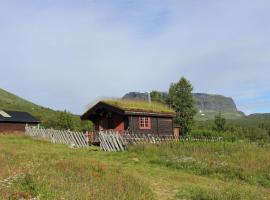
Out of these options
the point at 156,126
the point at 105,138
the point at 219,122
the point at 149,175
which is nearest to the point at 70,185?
the point at 149,175

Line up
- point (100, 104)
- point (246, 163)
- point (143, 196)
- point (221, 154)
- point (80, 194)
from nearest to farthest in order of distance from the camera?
point (80, 194)
point (143, 196)
point (246, 163)
point (221, 154)
point (100, 104)

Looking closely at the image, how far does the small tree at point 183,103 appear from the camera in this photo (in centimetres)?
6375

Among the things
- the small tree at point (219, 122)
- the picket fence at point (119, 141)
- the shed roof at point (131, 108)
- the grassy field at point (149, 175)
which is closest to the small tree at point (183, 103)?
the small tree at point (219, 122)

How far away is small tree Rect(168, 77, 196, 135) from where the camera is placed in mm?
63750

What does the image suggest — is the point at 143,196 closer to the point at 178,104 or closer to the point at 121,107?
the point at 121,107

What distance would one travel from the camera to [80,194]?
10.4 metres

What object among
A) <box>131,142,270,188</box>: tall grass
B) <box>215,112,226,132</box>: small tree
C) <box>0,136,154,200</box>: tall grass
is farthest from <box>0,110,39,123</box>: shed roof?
<box>0,136,154,200</box>: tall grass

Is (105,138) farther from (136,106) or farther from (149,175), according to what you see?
(149,175)

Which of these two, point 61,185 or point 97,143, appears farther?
point 97,143

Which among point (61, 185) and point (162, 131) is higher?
point (162, 131)

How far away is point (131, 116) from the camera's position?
38.2 metres

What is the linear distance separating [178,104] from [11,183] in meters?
53.9

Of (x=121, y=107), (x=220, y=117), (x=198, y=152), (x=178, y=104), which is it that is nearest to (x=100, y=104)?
(x=121, y=107)

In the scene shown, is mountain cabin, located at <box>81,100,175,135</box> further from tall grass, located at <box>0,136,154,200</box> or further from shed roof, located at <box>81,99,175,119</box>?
tall grass, located at <box>0,136,154,200</box>
